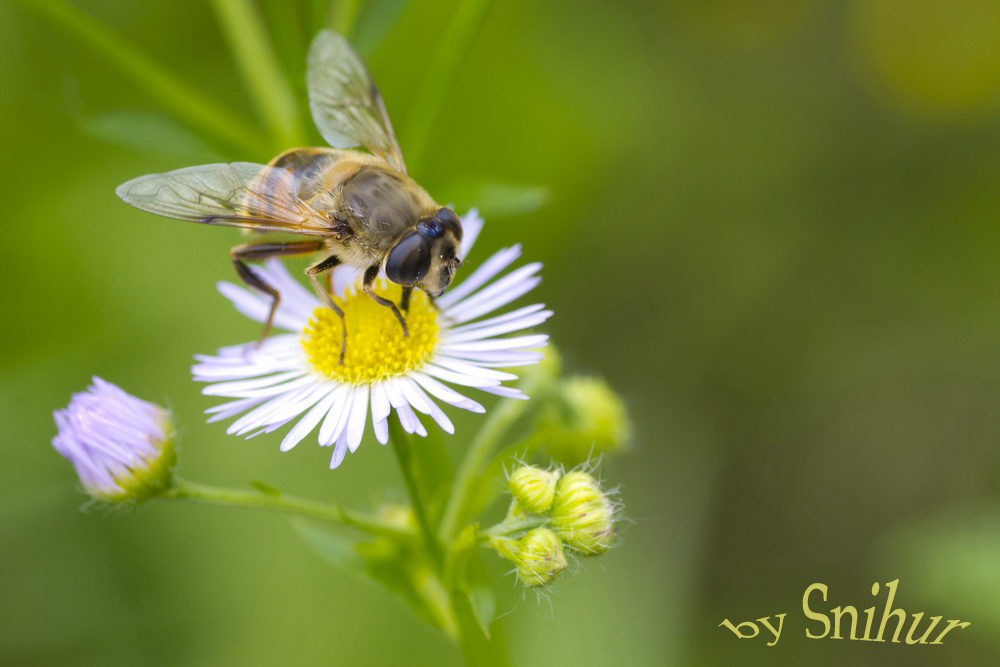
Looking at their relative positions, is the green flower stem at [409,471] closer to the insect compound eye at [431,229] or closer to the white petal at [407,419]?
the white petal at [407,419]

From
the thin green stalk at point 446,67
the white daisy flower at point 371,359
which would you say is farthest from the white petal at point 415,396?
the thin green stalk at point 446,67

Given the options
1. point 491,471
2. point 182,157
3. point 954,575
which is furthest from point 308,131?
point 954,575

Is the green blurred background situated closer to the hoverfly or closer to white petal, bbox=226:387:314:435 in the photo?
the hoverfly

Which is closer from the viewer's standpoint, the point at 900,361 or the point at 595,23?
the point at 900,361

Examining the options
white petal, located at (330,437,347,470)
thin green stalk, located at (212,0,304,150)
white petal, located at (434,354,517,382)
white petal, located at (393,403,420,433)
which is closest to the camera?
white petal, located at (330,437,347,470)

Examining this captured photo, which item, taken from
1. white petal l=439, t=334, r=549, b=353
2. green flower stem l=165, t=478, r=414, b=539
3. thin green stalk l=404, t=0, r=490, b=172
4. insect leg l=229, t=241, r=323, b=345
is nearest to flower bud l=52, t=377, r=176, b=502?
green flower stem l=165, t=478, r=414, b=539

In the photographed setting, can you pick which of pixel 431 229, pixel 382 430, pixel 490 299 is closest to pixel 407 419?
pixel 382 430

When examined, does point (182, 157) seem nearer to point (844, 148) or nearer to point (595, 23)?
point (595, 23)

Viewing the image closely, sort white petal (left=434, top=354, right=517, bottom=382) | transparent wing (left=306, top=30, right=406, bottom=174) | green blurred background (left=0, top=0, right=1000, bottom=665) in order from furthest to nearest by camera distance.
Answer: green blurred background (left=0, top=0, right=1000, bottom=665), transparent wing (left=306, top=30, right=406, bottom=174), white petal (left=434, top=354, right=517, bottom=382)
